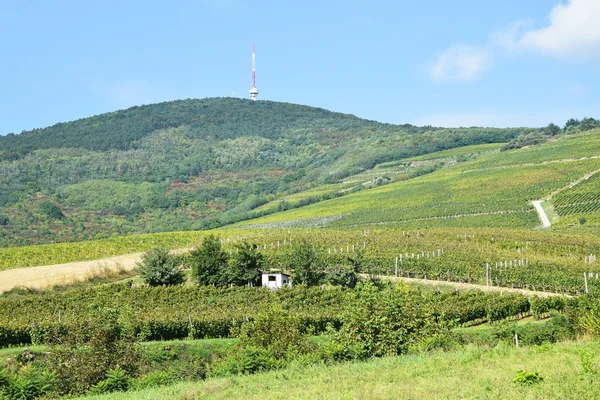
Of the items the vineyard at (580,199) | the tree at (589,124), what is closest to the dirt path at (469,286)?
the vineyard at (580,199)

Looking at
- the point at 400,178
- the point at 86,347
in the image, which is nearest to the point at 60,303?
the point at 86,347

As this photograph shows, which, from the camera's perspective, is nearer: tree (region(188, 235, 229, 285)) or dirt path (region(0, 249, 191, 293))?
dirt path (region(0, 249, 191, 293))

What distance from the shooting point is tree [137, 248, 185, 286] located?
2408 inches

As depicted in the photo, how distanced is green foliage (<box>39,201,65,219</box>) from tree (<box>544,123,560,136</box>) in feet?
366

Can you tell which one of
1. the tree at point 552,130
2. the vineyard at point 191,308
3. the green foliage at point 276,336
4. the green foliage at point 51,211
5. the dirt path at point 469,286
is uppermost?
the tree at point 552,130

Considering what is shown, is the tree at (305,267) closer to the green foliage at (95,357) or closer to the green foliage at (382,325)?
the green foliage at (382,325)

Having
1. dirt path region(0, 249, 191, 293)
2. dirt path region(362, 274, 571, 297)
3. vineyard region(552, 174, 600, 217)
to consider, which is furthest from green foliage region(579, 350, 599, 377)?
vineyard region(552, 174, 600, 217)

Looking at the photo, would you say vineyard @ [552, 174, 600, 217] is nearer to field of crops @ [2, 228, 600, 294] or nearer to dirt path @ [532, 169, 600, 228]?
dirt path @ [532, 169, 600, 228]

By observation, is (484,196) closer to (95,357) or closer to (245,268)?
(245,268)

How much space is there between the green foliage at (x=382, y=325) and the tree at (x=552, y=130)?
151988 mm

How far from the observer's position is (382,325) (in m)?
34.5

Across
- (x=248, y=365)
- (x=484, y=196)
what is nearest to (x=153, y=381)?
(x=248, y=365)

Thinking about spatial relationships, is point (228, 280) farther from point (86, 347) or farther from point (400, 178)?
point (400, 178)

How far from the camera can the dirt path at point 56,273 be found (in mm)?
60812
